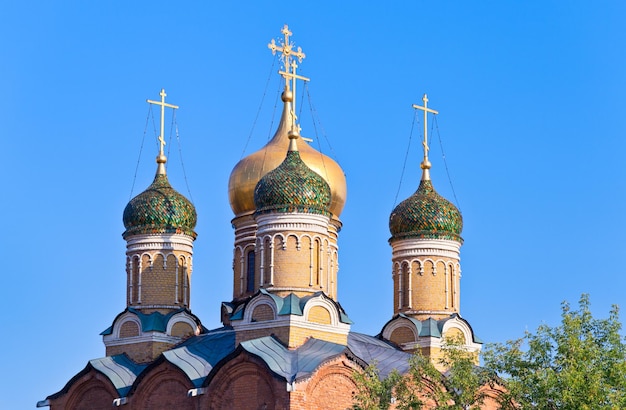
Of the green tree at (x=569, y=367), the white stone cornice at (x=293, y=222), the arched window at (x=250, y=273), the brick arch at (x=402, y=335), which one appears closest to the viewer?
the green tree at (x=569, y=367)

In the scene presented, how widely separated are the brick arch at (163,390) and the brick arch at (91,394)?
3.07 ft

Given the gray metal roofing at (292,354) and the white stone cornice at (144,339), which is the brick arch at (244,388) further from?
the white stone cornice at (144,339)

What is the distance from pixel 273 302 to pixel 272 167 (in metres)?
5.27

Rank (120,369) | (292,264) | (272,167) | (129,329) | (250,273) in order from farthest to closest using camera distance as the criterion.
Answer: (272,167) → (250,273) → (129,329) → (120,369) → (292,264)

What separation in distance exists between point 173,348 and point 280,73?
630 cm

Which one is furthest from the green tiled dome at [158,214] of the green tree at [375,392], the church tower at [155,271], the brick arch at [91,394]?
the green tree at [375,392]

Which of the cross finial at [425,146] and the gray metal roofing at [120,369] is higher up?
the cross finial at [425,146]

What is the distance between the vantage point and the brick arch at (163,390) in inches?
1040

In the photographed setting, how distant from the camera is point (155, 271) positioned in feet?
96.7

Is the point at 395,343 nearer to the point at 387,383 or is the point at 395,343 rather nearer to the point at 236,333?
the point at 236,333

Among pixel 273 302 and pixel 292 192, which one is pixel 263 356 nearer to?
pixel 273 302

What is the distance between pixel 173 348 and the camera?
93.7 feet

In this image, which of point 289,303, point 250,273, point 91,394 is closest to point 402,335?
point 250,273

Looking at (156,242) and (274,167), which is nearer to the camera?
(156,242)
